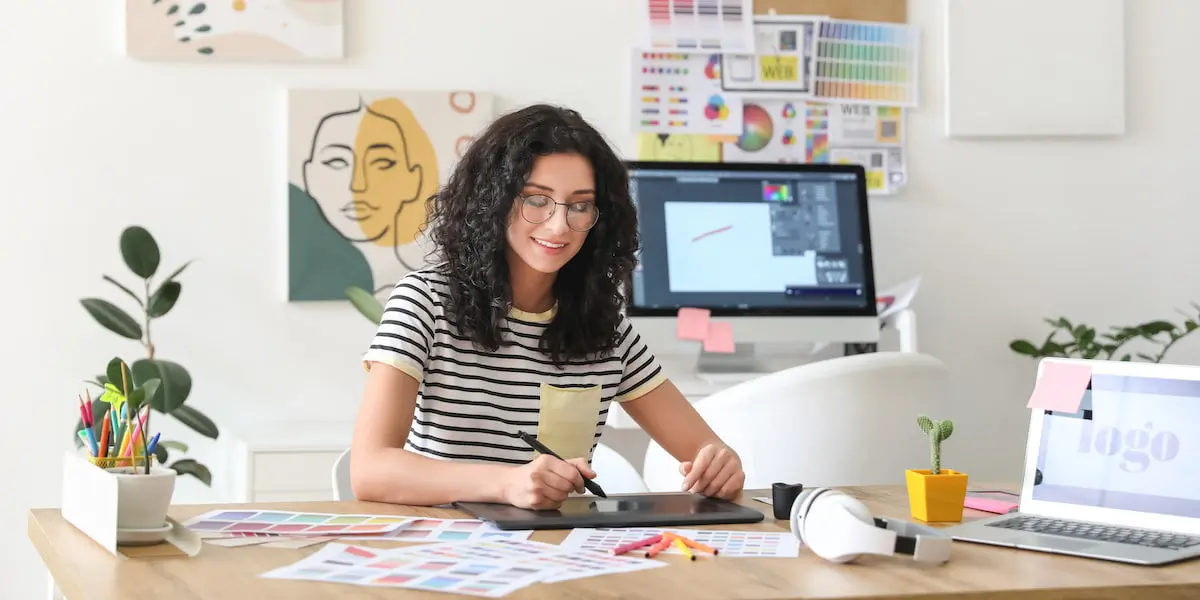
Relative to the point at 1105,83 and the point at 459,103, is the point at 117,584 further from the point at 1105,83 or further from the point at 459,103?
the point at 1105,83

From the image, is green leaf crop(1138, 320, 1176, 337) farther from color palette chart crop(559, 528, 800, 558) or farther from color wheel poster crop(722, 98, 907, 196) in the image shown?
color palette chart crop(559, 528, 800, 558)

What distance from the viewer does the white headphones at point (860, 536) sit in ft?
4.22

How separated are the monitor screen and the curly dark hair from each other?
118cm

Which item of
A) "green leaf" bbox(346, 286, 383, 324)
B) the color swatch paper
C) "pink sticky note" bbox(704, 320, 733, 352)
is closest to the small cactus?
the color swatch paper

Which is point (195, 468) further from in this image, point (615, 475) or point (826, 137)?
point (826, 137)

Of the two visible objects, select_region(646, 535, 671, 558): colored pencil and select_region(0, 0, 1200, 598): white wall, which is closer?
select_region(646, 535, 671, 558): colored pencil

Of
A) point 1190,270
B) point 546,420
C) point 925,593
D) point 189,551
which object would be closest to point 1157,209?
point 1190,270

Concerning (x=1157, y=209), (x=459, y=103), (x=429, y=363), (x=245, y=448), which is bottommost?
(x=245, y=448)

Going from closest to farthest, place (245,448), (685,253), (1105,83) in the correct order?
1. (245,448)
2. (685,253)
3. (1105,83)

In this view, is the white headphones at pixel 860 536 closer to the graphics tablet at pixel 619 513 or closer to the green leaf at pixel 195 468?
the graphics tablet at pixel 619 513

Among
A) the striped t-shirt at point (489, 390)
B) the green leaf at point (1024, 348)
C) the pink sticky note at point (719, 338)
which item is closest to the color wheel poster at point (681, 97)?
the pink sticky note at point (719, 338)

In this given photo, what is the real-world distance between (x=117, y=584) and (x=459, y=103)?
7.50 feet

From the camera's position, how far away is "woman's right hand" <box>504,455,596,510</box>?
1521 millimetres

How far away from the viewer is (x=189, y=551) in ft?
4.24
